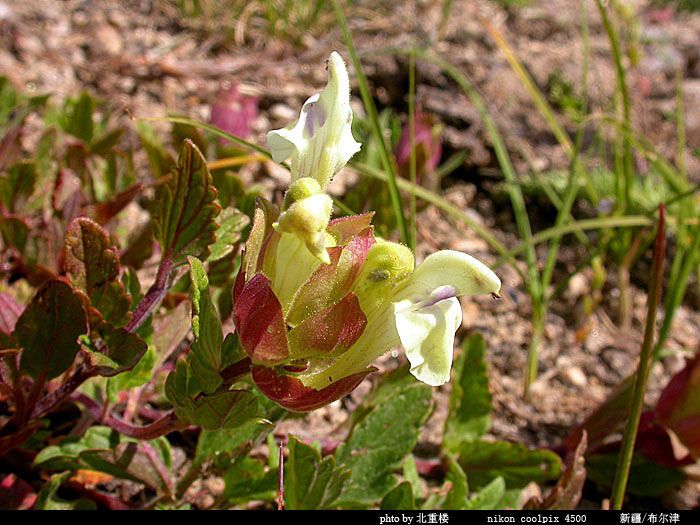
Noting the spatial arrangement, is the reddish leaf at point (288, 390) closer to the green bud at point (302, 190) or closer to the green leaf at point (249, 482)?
the green bud at point (302, 190)

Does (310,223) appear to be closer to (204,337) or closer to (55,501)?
(204,337)

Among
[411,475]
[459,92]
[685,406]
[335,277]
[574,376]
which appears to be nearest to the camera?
[335,277]

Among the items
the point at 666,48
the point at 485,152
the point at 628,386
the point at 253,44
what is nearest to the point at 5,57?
the point at 253,44

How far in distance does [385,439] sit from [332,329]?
26.1 inches

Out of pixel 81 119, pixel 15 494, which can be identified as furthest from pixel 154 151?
pixel 15 494

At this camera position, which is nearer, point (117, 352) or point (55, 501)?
point (117, 352)

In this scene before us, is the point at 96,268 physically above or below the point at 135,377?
above

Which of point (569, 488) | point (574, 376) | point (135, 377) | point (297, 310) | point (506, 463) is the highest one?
point (297, 310)

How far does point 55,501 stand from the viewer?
1.32 meters

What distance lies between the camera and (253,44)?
3.12 meters

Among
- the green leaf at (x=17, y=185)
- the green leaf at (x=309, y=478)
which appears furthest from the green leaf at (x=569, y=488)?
the green leaf at (x=17, y=185)

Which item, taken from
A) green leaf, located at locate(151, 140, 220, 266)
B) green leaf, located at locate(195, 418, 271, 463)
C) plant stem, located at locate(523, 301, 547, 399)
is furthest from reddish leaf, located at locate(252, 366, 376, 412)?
plant stem, located at locate(523, 301, 547, 399)

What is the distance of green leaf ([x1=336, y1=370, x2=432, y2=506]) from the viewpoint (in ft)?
4.78

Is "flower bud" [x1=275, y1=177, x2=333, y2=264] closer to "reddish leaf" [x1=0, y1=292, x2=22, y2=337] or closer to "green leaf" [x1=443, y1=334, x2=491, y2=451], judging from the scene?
"reddish leaf" [x1=0, y1=292, x2=22, y2=337]
